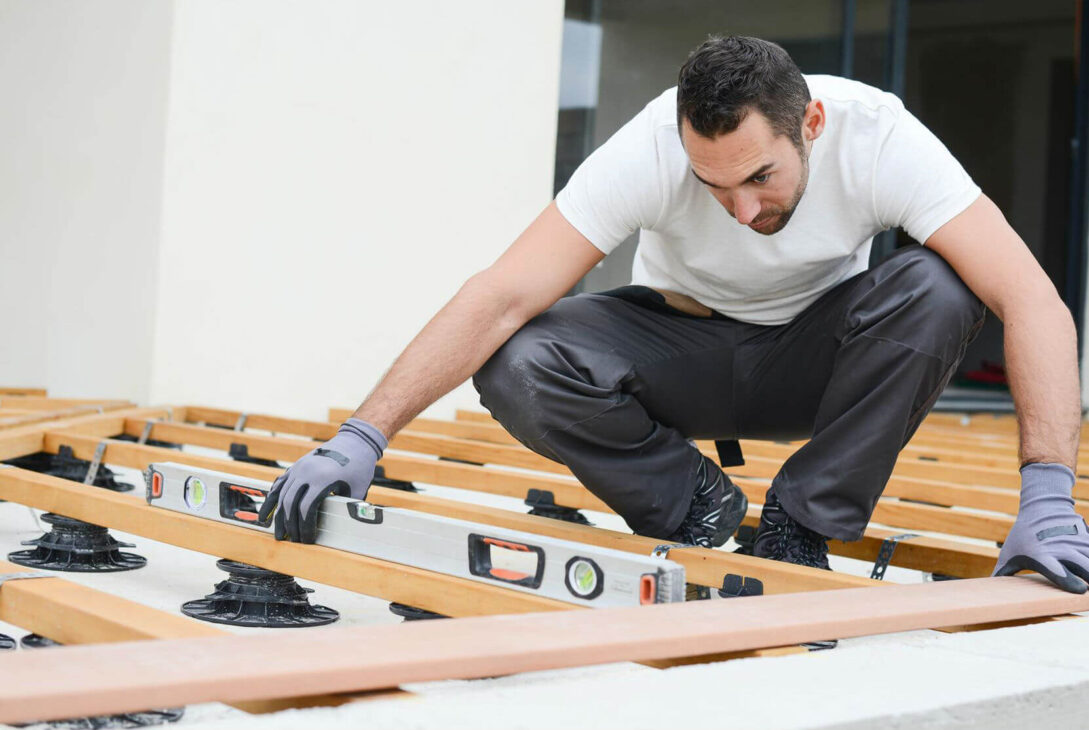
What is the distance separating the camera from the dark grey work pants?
1.72m

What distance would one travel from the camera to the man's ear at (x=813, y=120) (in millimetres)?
1734

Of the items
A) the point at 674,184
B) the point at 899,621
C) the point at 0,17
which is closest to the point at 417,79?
the point at 0,17

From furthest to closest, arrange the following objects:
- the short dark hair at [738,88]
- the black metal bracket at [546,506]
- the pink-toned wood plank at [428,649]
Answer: the black metal bracket at [546,506], the short dark hair at [738,88], the pink-toned wood plank at [428,649]

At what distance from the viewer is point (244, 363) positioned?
382cm

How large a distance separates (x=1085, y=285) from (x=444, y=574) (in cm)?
687

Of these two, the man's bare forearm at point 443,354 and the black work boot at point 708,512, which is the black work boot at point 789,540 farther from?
the man's bare forearm at point 443,354

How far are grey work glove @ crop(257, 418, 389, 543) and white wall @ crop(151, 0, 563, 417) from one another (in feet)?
7.12

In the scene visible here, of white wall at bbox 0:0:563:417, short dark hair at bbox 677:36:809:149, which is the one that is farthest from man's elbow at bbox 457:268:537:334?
white wall at bbox 0:0:563:417

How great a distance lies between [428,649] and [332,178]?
324 cm

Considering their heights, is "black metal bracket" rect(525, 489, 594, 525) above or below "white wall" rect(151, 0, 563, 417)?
below

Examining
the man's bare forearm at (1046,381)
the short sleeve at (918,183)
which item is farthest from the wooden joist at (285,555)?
the short sleeve at (918,183)

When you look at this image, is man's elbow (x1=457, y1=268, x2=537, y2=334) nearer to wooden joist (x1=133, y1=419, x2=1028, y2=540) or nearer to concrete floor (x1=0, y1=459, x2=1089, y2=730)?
wooden joist (x1=133, y1=419, x2=1028, y2=540)

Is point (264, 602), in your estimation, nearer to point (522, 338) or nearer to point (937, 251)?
point (522, 338)

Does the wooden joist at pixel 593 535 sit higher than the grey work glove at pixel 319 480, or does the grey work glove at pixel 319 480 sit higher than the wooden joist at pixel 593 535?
the grey work glove at pixel 319 480
